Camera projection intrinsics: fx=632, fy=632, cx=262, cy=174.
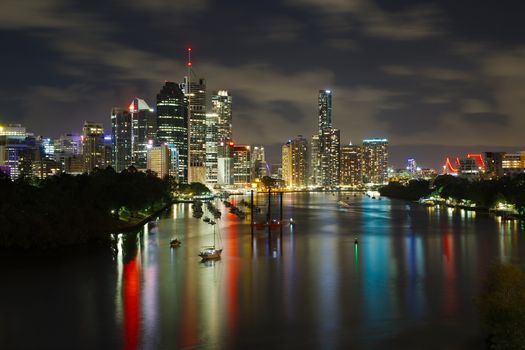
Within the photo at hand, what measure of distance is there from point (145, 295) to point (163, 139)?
393ft

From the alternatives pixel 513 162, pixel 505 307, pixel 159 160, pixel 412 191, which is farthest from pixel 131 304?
pixel 513 162

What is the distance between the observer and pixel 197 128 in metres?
143

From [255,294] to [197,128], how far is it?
12550 centimetres

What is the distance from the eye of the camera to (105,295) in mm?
19422

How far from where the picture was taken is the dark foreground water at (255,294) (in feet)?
48.9

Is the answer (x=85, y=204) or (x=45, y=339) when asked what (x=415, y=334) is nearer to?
(x=45, y=339)

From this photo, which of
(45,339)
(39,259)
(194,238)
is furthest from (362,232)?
(45,339)

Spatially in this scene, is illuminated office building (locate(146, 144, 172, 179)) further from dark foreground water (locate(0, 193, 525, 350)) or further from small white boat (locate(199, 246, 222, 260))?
small white boat (locate(199, 246, 222, 260))

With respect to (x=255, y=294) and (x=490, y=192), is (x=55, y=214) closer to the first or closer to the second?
(x=255, y=294)

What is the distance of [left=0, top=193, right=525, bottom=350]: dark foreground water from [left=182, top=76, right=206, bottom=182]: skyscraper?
106465mm

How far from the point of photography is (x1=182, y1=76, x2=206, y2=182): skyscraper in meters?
140

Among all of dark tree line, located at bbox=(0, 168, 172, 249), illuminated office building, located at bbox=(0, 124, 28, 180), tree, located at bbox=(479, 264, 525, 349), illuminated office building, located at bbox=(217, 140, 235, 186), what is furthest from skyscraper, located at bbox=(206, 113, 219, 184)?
tree, located at bbox=(479, 264, 525, 349)

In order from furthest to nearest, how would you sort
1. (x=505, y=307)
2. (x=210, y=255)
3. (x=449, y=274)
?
1. (x=210, y=255)
2. (x=449, y=274)
3. (x=505, y=307)

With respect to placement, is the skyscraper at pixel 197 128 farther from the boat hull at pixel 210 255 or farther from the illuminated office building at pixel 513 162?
the boat hull at pixel 210 255
